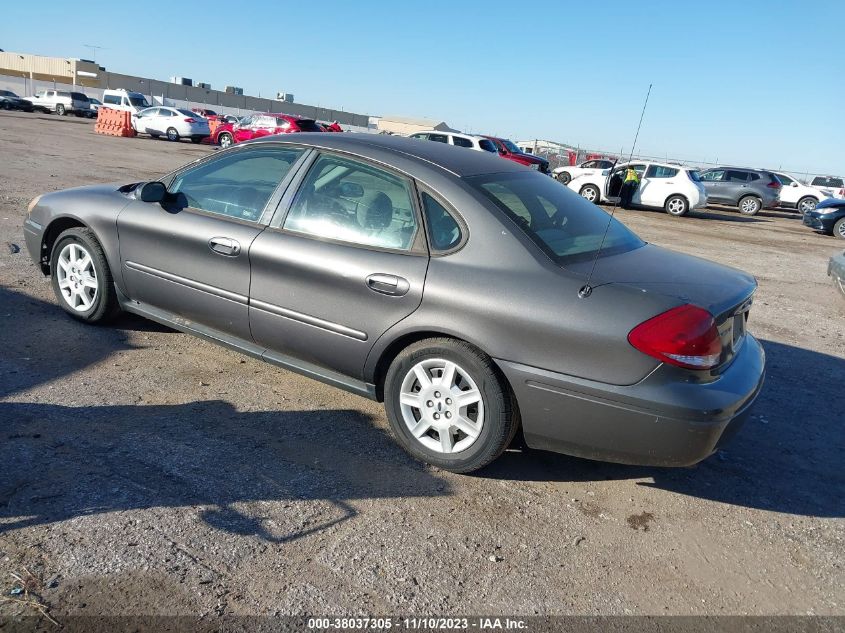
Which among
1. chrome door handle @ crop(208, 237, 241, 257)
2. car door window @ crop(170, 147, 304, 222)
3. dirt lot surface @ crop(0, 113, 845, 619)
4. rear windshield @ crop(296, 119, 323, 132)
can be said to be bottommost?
dirt lot surface @ crop(0, 113, 845, 619)

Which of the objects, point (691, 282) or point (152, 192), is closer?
point (691, 282)

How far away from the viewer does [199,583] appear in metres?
2.54

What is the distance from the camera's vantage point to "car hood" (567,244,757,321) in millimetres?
3189

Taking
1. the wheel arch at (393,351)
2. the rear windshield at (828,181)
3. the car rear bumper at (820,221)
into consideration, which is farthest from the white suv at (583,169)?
the wheel arch at (393,351)

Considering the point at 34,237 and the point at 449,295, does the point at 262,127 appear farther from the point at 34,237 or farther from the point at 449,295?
the point at 449,295

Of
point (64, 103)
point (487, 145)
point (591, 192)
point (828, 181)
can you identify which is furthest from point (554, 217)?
point (64, 103)

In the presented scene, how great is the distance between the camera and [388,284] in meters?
3.51

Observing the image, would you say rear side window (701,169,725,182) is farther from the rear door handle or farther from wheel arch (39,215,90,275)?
the rear door handle

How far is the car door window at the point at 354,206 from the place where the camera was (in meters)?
3.67

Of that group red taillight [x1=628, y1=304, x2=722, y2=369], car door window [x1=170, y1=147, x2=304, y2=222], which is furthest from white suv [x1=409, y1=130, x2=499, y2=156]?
red taillight [x1=628, y1=304, x2=722, y2=369]

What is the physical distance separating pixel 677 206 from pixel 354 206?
19.3 metres

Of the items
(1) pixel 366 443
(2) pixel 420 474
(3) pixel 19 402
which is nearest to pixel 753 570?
(2) pixel 420 474

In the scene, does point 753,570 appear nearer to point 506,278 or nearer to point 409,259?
point 506,278

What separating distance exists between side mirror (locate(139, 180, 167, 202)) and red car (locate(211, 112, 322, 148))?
68.8ft
